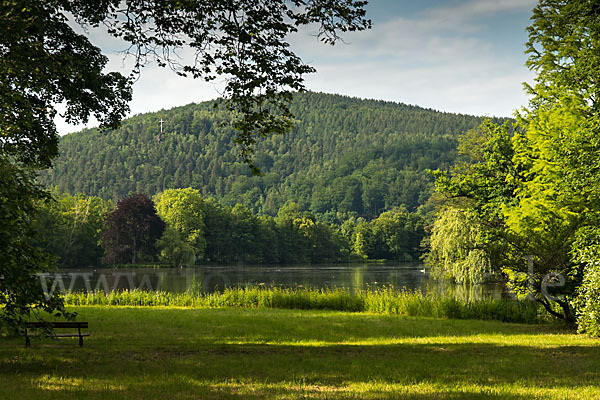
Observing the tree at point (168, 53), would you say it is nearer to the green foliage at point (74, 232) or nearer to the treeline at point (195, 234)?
the treeline at point (195, 234)

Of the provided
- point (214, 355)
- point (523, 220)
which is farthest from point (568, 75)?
point (214, 355)

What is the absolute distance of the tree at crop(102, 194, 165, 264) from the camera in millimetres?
75500

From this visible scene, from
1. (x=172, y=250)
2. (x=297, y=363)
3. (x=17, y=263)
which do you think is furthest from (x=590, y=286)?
(x=172, y=250)

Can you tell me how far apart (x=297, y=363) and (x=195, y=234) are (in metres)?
83.6

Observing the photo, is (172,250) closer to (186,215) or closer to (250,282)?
(186,215)

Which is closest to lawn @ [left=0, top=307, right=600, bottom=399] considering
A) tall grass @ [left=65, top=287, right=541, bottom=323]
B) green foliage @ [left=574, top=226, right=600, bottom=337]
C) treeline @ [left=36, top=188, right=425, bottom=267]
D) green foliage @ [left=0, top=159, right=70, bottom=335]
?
green foliage @ [left=574, top=226, right=600, bottom=337]

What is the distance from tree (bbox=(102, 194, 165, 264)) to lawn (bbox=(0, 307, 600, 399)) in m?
62.4

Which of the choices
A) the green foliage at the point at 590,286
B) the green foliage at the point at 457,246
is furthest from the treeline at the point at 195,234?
the green foliage at the point at 590,286

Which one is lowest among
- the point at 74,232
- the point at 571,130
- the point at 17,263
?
the point at 17,263

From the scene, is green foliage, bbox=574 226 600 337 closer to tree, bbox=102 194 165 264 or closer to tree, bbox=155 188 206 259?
tree, bbox=102 194 165 264

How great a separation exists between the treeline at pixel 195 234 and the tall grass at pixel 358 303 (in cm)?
2288

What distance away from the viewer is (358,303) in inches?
871

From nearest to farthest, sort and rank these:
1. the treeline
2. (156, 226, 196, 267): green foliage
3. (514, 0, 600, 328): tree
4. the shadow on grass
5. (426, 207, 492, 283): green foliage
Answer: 1. the shadow on grass
2. (514, 0, 600, 328): tree
3. (426, 207, 492, 283): green foliage
4. the treeline
5. (156, 226, 196, 267): green foliage

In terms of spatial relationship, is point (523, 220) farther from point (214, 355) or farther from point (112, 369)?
point (112, 369)
